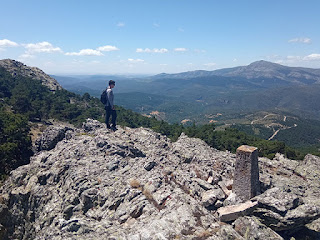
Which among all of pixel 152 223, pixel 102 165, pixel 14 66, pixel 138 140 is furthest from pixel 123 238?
pixel 14 66

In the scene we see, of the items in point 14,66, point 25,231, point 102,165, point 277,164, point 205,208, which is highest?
point 14,66

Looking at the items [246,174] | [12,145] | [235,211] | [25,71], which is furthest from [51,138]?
[25,71]

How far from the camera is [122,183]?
19.9 meters

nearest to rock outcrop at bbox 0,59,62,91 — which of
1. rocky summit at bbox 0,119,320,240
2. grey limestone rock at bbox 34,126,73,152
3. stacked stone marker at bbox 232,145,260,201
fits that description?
grey limestone rock at bbox 34,126,73,152

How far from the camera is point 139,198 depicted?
17.8 metres

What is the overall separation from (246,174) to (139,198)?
9368mm

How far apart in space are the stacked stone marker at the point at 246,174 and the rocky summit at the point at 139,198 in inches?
34.0

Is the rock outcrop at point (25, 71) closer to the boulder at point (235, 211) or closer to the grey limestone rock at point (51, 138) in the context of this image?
the grey limestone rock at point (51, 138)

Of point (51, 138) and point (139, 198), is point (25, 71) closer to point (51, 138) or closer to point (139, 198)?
point (51, 138)

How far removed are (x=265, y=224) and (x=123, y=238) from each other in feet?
35.8

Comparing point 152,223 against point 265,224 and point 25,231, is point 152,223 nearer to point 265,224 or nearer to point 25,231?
point 265,224

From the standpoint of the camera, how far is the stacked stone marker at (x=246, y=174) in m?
17.4

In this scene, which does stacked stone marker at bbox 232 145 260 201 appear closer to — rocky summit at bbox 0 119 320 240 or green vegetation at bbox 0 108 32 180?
rocky summit at bbox 0 119 320 240

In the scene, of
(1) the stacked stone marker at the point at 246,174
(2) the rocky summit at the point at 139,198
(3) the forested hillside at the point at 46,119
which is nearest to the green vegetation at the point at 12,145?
(3) the forested hillside at the point at 46,119
